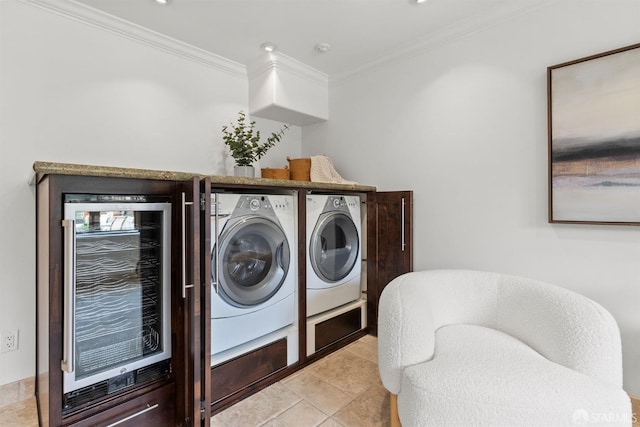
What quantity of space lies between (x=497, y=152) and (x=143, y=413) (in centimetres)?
248

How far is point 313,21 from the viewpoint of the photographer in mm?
2096

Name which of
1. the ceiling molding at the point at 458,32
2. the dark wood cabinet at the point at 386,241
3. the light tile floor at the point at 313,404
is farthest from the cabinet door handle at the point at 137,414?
the ceiling molding at the point at 458,32

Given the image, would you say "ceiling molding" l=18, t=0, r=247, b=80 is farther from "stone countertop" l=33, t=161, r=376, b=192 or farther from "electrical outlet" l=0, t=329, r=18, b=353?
"electrical outlet" l=0, t=329, r=18, b=353

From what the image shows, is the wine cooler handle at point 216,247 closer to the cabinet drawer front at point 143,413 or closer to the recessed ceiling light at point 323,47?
the cabinet drawer front at point 143,413

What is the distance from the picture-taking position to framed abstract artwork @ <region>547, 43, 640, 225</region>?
1.58 metres

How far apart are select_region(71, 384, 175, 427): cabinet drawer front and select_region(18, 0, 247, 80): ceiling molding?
7.40 feet

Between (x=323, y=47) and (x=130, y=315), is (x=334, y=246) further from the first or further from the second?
(x=323, y=47)

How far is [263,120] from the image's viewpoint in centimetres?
295

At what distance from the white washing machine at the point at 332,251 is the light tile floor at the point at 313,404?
430 mm

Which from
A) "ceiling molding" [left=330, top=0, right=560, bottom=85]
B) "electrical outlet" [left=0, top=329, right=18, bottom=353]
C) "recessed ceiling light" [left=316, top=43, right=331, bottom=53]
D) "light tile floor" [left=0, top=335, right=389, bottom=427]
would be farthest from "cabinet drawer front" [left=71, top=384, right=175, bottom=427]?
"ceiling molding" [left=330, top=0, right=560, bottom=85]

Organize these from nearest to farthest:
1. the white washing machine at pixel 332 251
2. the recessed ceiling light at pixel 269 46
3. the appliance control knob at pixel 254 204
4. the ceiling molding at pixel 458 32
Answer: the appliance control knob at pixel 254 204
the ceiling molding at pixel 458 32
the white washing machine at pixel 332 251
the recessed ceiling light at pixel 269 46

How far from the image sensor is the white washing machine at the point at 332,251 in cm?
215

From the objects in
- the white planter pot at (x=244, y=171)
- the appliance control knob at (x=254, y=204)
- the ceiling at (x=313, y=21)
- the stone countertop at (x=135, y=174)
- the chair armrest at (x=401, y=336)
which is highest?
the ceiling at (x=313, y=21)

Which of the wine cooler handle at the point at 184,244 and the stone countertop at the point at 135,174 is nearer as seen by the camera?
the stone countertop at the point at 135,174
